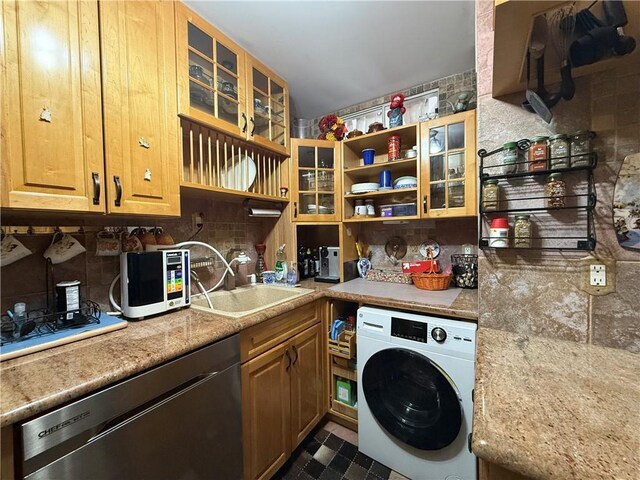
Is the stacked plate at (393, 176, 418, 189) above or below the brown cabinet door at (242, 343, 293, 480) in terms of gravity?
above

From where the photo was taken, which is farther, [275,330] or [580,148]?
[275,330]

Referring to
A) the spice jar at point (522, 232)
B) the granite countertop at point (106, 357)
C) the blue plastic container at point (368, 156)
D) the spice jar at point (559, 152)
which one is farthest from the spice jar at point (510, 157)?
the blue plastic container at point (368, 156)

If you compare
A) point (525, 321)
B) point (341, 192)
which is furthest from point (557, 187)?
point (341, 192)

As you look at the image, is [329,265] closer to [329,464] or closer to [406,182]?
[406,182]

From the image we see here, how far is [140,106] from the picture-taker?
1.09m

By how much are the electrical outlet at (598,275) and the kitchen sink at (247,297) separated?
1.31 metres

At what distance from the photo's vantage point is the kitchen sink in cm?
161

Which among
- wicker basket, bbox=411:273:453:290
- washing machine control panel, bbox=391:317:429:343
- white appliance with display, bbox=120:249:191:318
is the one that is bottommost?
washing machine control panel, bbox=391:317:429:343

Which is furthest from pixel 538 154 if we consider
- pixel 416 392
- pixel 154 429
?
pixel 154 429

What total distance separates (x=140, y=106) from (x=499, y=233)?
1.62 meters

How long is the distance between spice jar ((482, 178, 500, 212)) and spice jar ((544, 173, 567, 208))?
168 mm

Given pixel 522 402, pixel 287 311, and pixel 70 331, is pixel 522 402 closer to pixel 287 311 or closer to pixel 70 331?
pixel 287 311

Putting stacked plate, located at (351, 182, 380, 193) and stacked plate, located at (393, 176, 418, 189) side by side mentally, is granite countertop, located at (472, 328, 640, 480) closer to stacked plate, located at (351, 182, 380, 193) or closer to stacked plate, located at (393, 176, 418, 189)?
stacked plate, located at (393, 176, 418, 189)

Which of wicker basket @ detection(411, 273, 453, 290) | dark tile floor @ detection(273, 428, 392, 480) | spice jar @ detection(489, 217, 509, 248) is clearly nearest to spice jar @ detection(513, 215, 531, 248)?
spice jar @ detection(489, 217, 509, 248)
